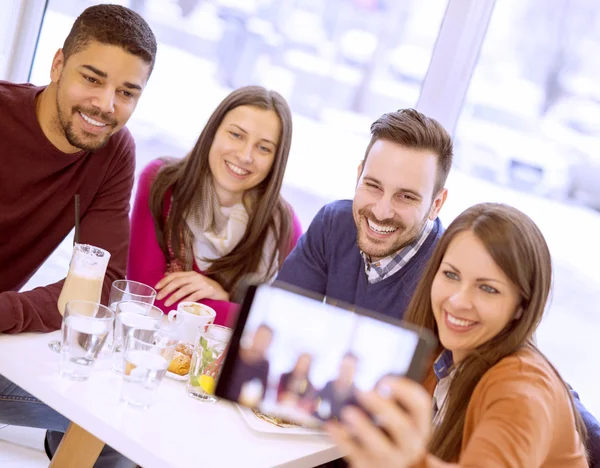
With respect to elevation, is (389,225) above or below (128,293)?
above

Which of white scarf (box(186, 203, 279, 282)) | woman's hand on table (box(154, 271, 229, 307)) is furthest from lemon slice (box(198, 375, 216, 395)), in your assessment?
white scarf (box(186, 203, 279, 282))

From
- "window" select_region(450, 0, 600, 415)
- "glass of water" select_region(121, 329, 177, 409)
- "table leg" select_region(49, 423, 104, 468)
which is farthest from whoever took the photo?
"window" select_region(450, 0, 600, 415)

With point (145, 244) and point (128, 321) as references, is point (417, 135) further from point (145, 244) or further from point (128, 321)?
point (128, 321)

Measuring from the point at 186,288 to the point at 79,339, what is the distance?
796 millimetres

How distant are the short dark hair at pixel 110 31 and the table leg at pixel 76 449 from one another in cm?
106

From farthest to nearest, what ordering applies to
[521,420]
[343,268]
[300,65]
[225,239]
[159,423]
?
[300,65] → [225,239] → [343,268] → [159,423] → [521,420]

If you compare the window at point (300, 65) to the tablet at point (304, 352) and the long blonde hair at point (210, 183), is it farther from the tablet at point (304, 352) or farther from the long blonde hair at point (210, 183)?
the tablet at point (304, 352)

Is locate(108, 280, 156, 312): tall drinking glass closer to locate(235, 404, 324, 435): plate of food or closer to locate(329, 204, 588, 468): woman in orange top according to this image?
locate(235, 404, 324, 435): plate of food

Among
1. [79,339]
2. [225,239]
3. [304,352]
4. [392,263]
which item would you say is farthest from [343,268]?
[304,352]

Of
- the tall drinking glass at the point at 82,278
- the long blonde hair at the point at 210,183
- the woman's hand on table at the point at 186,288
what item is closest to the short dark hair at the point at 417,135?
the long blonde hair at the point at 210,183

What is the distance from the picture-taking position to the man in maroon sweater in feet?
7.16

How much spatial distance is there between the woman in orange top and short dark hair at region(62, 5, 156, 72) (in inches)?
40.5

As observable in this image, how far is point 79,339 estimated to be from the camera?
162 centimetres

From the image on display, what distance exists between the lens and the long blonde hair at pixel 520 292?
1660mm
